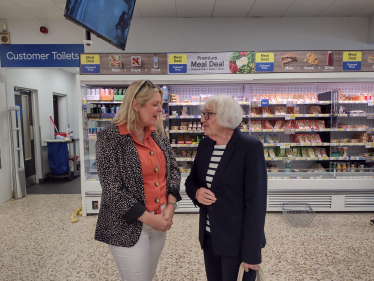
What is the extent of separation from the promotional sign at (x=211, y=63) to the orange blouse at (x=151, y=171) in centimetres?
289

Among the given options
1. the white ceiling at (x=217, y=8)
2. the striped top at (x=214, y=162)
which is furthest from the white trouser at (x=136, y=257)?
the white ceiling at (x=217, y=8)

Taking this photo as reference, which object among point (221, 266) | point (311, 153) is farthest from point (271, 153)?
point (221, 266)

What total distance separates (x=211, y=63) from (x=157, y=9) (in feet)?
5.27

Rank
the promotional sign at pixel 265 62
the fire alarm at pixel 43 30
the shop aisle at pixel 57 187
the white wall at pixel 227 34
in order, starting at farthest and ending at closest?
the shop aisle at pixel 57 187
the white wall at pixel 227 34
the fire alarm at pixel 43 30
the promotional sign at pixel 265 62

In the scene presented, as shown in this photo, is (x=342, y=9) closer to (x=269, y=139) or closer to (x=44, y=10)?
(x=269, y=139)

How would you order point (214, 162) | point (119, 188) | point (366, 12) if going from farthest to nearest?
1. point (366, 12)
2. point (214, 162)
3. point (119, 188)

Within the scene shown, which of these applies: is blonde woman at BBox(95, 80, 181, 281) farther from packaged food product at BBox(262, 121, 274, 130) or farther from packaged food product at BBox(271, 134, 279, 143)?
packaged food product at BBox(271, 134, 279, 143)

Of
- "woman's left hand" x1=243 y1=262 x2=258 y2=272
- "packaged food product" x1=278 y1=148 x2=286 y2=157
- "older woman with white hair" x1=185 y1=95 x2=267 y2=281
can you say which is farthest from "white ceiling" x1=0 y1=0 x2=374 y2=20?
"woman's left hand" x1=243 y1=262 x2=258 y2=272

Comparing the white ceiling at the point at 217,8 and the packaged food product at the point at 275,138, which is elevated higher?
the white ceiling at the point at 217,8

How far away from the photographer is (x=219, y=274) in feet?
6.01

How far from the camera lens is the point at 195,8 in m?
4.80

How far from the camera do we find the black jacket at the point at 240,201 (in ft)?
4.89

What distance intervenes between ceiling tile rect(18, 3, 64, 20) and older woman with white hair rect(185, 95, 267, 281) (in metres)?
4.55

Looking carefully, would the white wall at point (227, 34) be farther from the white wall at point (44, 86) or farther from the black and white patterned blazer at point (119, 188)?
the black and white patterned blazer at point (119, 188)
